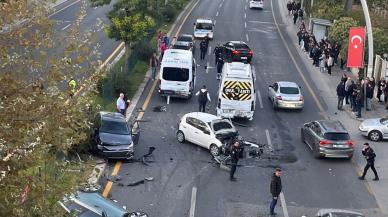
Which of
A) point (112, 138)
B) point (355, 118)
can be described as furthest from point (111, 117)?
point (355, 118)

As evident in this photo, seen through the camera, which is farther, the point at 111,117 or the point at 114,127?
the point at 111,117

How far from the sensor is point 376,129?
29312 mm

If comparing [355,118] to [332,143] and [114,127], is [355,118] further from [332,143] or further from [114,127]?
[114,127]

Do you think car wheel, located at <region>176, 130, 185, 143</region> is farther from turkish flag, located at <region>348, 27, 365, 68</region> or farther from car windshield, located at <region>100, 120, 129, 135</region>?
turkish flag, located at <region>348, 27, 365, 68</region>

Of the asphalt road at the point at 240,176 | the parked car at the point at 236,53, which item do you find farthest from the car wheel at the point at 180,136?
the parked car at the point at 236,53

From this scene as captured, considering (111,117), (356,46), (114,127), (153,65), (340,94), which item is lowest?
(340,94)

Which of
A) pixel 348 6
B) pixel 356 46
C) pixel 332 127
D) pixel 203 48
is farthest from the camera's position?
pixel 348 6

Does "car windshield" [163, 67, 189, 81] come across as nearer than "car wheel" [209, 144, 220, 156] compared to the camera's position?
No

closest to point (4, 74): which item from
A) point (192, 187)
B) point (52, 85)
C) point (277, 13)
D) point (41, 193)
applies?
point (52, 85)

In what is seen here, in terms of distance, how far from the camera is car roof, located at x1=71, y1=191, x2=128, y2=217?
17344 mm

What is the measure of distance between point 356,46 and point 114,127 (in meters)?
15.8

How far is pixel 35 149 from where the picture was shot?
26.3ft

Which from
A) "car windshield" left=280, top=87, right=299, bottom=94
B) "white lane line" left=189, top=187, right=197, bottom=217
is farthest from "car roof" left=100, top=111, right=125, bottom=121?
"car windshield" left=280, top=87, right=299, bottom=94

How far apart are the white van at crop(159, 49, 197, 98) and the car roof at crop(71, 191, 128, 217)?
51.1 ft
